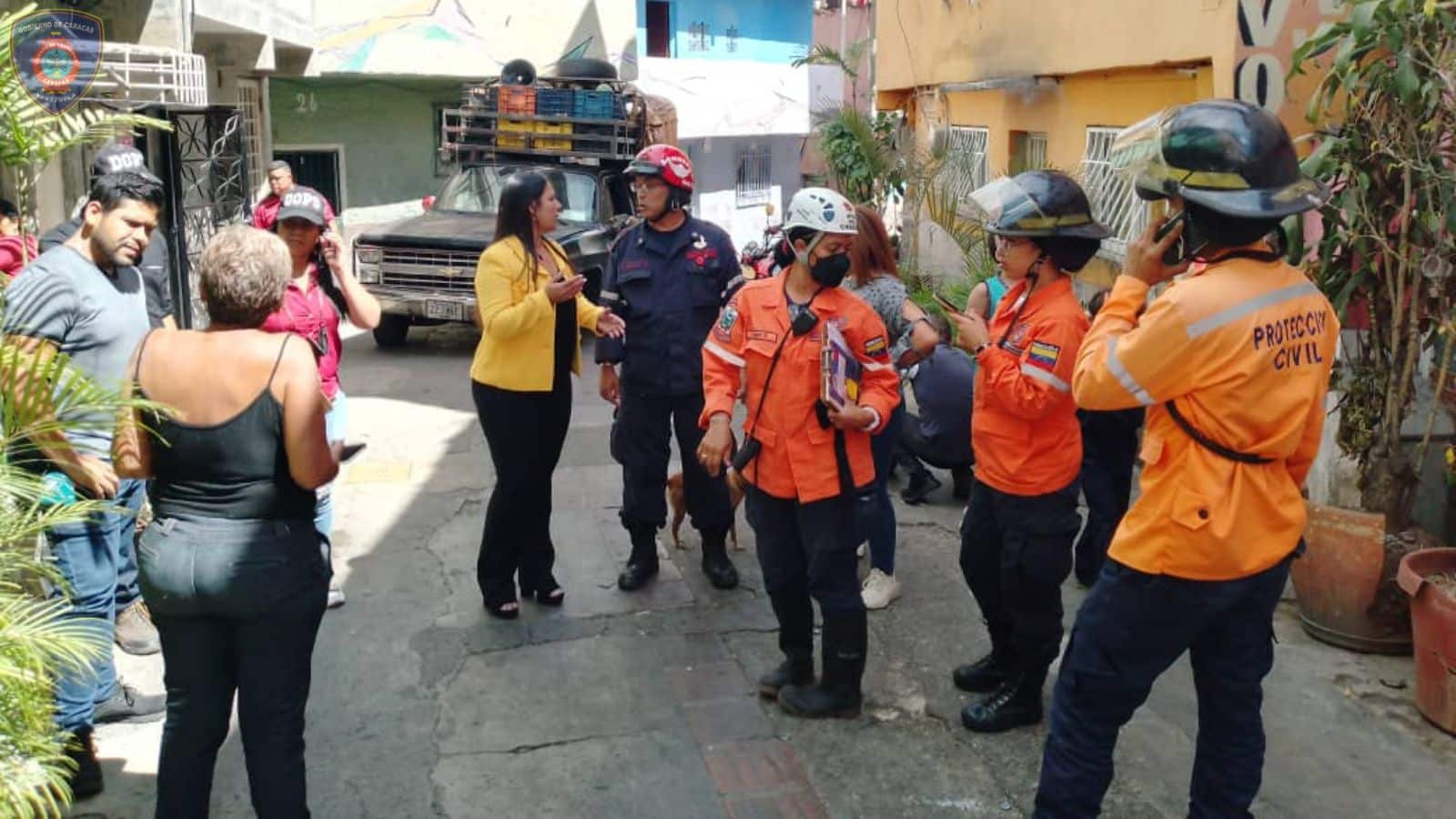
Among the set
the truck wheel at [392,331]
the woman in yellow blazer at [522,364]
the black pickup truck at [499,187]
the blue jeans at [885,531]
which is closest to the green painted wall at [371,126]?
the black pickup truck at [499,187]

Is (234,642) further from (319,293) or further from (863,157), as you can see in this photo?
(863,157)

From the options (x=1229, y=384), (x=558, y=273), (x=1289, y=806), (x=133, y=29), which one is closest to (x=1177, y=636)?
(x=1229, y=384)

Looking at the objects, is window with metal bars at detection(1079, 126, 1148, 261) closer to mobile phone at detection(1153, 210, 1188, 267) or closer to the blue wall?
mobile phone at detection(1153, 210, 1188, 267)

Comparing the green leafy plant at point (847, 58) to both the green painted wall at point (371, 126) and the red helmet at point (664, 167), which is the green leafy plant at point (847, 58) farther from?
the red helmet at point (664, 167)

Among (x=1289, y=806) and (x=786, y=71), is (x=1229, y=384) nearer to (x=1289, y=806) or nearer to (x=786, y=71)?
(x=1289, y=806)

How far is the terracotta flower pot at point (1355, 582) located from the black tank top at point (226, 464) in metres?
3.96

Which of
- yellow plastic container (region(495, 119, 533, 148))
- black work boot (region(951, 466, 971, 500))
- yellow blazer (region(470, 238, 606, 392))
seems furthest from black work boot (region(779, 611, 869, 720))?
yellow plastic container (region(495, 119, 533, 148))

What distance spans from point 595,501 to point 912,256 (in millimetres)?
Result: 7503

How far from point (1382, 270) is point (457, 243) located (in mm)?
8321

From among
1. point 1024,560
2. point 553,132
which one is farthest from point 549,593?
point 553,132

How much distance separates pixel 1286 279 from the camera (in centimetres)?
291

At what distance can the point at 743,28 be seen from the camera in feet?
85.7

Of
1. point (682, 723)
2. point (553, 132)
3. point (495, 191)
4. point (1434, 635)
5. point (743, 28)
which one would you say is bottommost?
point (682, 723)

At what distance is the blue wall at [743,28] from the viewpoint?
2458 cm
